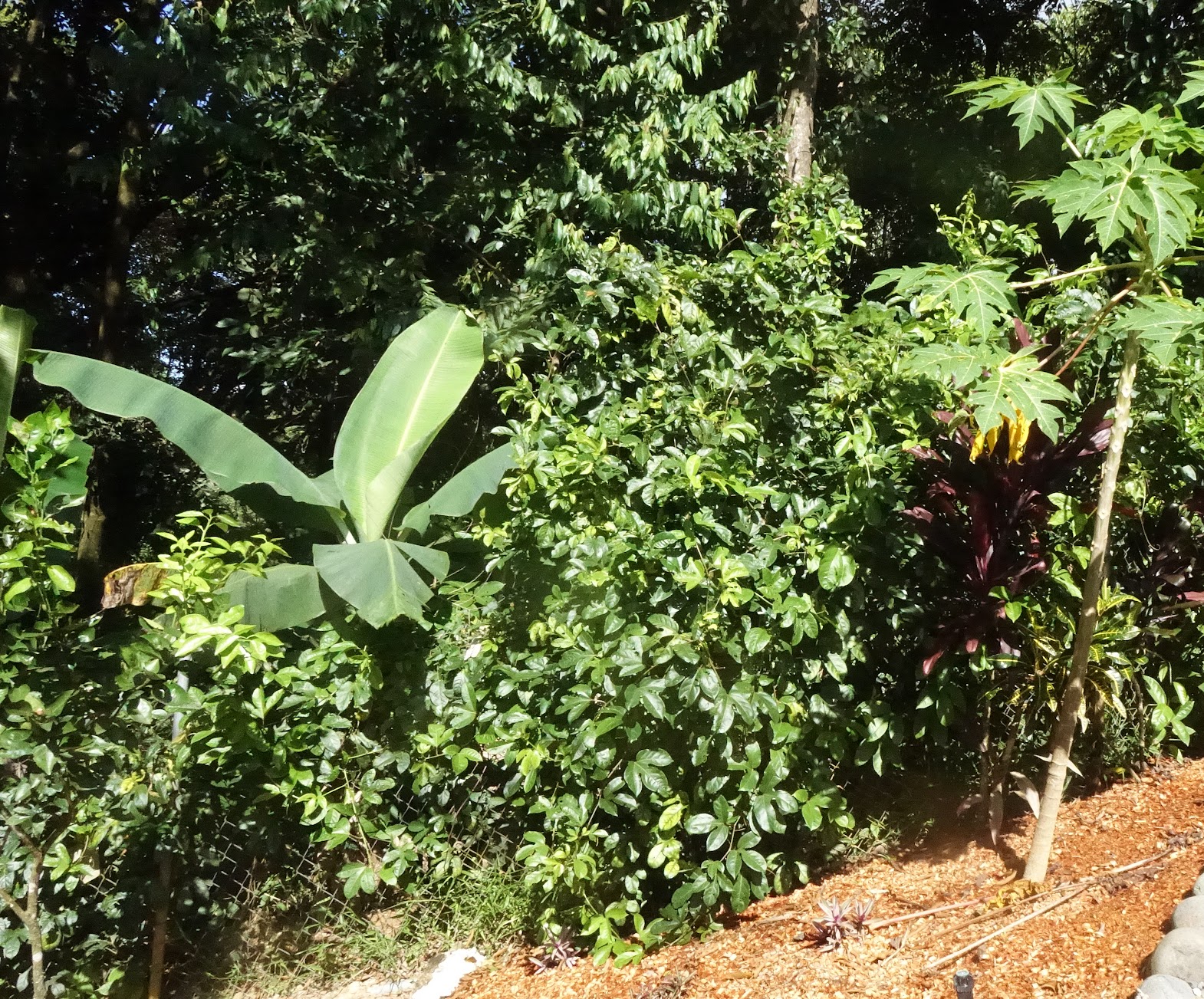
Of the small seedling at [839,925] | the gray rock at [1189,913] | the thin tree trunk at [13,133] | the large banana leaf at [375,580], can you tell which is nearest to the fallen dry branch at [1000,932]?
the small seedling at [839,925]

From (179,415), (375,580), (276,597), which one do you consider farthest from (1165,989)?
(179,415)

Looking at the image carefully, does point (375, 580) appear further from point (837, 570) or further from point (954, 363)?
point (954, 363)

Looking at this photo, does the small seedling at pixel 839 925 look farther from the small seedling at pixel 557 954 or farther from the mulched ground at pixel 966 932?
the small seedling at pixel 557 954

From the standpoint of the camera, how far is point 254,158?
814cm

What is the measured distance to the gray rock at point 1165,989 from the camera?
2.31 metres

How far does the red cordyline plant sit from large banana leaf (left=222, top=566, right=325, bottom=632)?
2.35 meters

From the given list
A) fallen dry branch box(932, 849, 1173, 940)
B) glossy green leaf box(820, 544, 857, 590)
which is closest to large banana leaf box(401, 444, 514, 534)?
glossy green leaf box(820, 544, 857, 590)

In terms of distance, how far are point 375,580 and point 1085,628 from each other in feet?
7.78

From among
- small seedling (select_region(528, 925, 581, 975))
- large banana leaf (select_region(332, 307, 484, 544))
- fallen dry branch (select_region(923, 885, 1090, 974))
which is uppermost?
large banana leaf (select_region(332, 307, 484, 544))

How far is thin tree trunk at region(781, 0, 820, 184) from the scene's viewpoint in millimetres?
8438

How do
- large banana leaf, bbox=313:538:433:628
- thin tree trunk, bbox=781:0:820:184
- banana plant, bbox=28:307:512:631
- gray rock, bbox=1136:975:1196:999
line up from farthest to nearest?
thin tree trunk, bbox=781:0:820:184
banana plant, bbox=28:307:512:631
large banana leaf, bbox=313:538:433:628
gray rock, bbox=1136:975:1196:999

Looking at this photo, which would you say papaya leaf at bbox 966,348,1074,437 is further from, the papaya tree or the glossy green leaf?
the glossy green leaf

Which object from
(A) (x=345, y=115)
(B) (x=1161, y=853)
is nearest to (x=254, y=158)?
(A) (x=345, y=115)

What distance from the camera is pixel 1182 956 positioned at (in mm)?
2414
